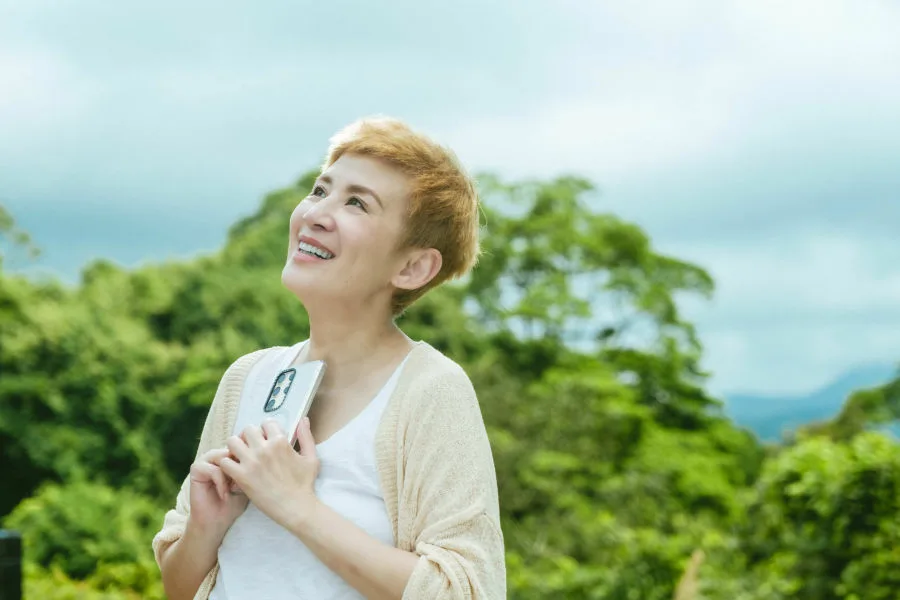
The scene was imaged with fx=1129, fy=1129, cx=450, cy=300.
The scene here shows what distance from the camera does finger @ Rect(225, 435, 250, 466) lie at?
1.58 meters

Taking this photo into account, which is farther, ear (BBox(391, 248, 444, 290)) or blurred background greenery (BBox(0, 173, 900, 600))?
blurred background greenery (BBox(0, 173, 900, 600))

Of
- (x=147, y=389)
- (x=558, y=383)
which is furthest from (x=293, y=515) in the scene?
(x=558, y=383)

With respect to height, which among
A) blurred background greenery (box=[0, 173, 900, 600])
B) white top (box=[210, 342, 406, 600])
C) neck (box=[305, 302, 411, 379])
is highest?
blurred background greenery (box=[0, 173, 900, 600])

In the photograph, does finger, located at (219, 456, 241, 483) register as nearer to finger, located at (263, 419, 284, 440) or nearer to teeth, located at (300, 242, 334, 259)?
finger, located at (263, 419, 284, 440)

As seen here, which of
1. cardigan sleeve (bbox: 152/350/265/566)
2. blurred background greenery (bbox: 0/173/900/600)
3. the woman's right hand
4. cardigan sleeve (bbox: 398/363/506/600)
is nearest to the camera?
cardigan sleeve (bbox: 398/363/506/600)

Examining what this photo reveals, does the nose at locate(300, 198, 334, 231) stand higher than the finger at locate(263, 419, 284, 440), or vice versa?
the nose at locate(300, 198, 334, 231)

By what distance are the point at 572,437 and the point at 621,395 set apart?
2650 millimetres

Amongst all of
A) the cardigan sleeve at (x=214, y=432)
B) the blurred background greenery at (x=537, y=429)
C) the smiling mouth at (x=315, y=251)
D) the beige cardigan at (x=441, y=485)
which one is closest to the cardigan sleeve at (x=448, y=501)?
the beige cardigan at (x=441, y=485)

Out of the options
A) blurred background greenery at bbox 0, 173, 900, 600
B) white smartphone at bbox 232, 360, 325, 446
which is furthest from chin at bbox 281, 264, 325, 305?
blurred background greenery at bbox 0, 173, 900, 600

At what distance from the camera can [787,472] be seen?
530 cm

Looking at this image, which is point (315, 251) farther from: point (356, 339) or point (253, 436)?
point (253, 436)

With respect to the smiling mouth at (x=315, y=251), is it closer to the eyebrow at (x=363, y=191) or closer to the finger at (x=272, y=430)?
the eyebrow at (x=363, y=191)

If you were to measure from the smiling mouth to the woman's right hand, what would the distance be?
1.01 ft

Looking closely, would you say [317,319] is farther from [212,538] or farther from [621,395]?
[621,395]
